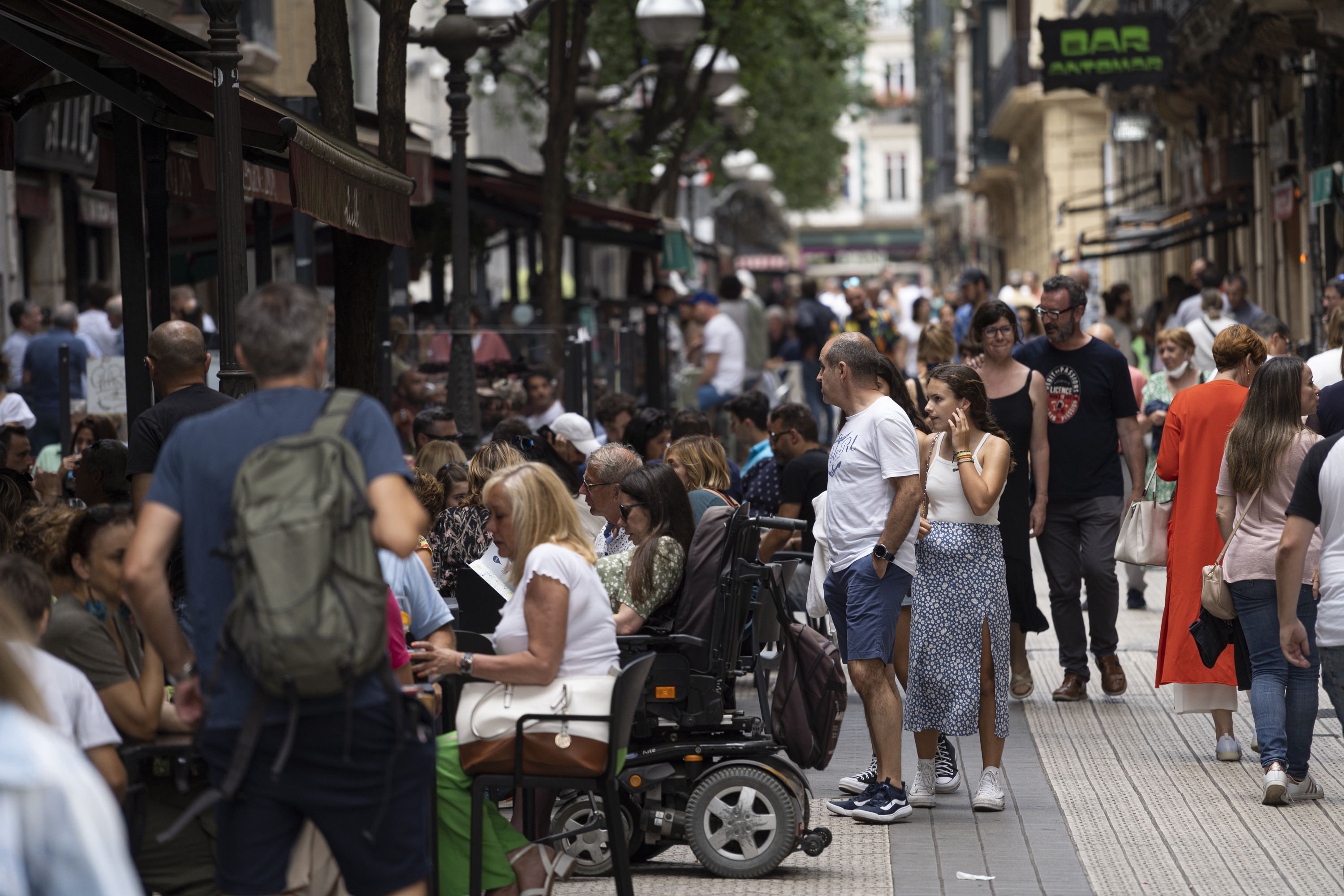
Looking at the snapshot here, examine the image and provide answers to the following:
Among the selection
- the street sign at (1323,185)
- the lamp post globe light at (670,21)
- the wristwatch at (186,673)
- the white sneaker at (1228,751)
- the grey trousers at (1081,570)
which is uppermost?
the lamp post globe light at (670,21)

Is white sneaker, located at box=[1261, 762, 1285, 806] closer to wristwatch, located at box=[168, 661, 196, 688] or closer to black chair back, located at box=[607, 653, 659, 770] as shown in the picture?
black chair back, located at box=[607, 653, 659, 770]

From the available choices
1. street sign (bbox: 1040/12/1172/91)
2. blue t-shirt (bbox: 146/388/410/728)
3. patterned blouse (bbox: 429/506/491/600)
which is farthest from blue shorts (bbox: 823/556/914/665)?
street sign (bbox: 1040/12/1172/91)

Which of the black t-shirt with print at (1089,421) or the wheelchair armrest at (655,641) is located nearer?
the wheelchair armrest at (655,641)

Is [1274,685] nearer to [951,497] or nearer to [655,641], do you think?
[951,497]

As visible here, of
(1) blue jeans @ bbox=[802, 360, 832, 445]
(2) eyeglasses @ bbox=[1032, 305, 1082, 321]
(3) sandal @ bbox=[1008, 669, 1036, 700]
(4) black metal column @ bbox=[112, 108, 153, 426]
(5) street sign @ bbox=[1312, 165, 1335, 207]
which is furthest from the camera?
(1) blue jeans @ bbox=[802, 360, 832, 445]

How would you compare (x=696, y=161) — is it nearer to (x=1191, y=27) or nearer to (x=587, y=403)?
(x=1191, y=27)

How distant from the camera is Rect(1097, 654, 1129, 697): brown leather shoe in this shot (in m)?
9.37

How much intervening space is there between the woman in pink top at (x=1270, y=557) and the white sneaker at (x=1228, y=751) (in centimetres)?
62

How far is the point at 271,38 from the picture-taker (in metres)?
25.4

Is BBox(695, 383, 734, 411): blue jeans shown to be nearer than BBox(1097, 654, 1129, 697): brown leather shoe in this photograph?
No

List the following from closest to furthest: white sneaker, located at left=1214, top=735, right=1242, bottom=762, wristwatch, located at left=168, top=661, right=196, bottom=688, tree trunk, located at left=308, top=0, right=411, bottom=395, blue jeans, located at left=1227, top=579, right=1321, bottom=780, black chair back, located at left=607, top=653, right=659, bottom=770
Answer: wristwatch, located at left=168, top=661, right=196, bottom=688, black chair back, located at left=607, top=653, right=659, bottom=770, blue jeans, located at left=1227, top=579, right=1321, bottom=780, white sneaker, located at left=1214, top=735, right=1242, bottom=762, tree trunk, located at left=308, top=0, right=411, bottom=395

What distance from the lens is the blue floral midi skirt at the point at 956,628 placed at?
697 centimetres

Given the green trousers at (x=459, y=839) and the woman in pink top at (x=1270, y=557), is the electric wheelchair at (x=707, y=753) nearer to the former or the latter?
the green trousers at (x=459, y=839)

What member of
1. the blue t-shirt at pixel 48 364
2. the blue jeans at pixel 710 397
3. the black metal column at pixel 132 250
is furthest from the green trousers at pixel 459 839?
the blue jeans at pixel 710 397
